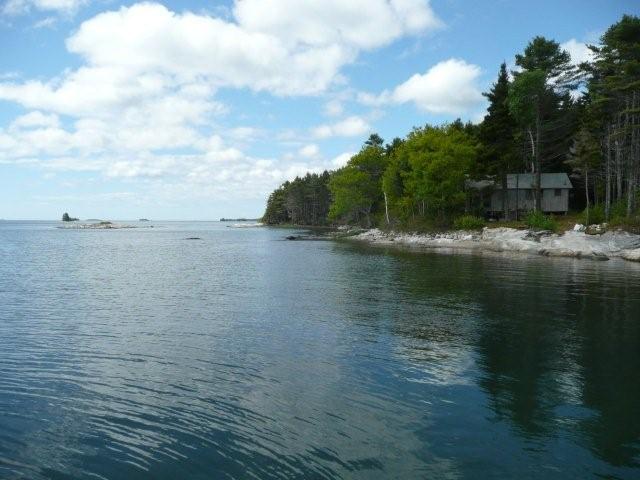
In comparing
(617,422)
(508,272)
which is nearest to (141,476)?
(617,422)

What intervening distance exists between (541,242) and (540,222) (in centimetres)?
471

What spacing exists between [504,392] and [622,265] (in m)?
33.6

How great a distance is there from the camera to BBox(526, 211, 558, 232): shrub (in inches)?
2077

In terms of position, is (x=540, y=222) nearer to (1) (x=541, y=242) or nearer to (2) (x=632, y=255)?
(1) (x=541, y=242)

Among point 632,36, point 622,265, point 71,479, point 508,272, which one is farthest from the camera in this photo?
point 632,36

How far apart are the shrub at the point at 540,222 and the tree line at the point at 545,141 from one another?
124 inches

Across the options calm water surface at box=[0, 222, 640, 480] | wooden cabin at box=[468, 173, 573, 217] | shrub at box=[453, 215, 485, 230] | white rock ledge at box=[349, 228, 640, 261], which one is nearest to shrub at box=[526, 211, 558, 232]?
white rock ledge at box=[349, 228, 640, 261]

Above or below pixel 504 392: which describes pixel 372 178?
above

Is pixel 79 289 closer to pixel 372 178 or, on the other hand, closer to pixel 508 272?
pixel 508 272

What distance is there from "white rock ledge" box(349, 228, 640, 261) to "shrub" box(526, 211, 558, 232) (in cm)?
164

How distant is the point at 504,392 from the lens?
11.0 m

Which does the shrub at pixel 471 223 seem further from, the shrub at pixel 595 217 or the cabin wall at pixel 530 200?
the shrub at pixel 595 217

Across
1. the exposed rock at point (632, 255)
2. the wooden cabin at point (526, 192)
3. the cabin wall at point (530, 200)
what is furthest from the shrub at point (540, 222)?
the exposed rock at point (632, 255)

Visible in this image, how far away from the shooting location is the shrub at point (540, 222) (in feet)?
173
